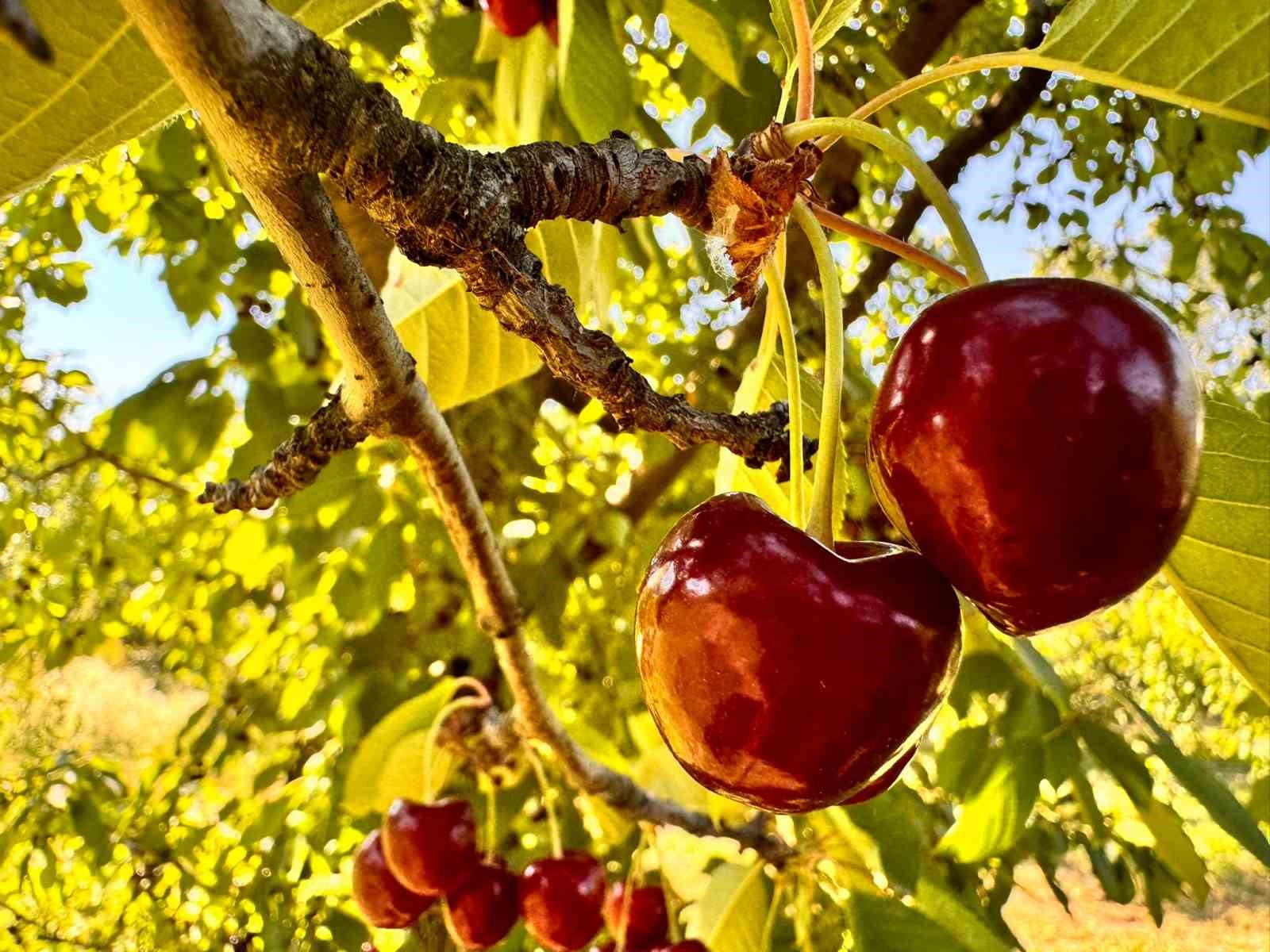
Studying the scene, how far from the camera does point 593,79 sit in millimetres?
857

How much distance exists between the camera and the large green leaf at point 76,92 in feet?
1.10

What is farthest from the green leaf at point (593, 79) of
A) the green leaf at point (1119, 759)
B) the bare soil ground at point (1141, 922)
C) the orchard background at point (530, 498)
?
the bare soil ground at point (1141, 922)

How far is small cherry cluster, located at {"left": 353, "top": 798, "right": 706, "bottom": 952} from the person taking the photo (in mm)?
1138

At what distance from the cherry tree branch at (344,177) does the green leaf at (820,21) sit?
18 centimetres

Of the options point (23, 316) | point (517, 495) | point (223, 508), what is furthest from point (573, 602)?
point (23, 316)

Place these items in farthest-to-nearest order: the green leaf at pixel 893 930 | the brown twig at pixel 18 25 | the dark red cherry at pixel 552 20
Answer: the dark red cherry at pixel 552 20 < the green leaf at pixel 893 930 < the brown twig at pixel 18 25

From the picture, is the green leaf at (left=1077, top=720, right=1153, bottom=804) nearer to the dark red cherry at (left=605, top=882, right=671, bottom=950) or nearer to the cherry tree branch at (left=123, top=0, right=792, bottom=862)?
the dark red cherry at (left=605, top=882, right=671, bottom=950)

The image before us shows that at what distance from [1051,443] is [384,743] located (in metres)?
1.16

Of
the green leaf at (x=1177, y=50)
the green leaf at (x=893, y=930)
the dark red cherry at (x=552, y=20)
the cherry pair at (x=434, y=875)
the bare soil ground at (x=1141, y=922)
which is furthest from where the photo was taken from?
the bare soil ground at (x=1141, y=922)

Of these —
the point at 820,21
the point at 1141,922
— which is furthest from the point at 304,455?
the point at 1141,922

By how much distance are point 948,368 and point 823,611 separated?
0.12m

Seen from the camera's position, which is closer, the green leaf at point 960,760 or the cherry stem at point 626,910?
the cherry stem at point 626,910

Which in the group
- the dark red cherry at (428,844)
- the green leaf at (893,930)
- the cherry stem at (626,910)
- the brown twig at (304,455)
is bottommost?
the green leaf at (893,930)

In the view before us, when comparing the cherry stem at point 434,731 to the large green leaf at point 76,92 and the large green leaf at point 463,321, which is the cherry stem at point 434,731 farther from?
the large green leaf at point 76,92
